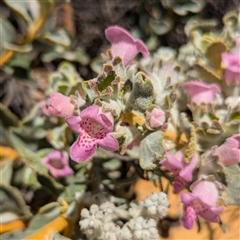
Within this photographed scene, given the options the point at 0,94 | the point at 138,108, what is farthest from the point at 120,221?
the point at 0,94

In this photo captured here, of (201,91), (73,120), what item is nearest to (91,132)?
(73,120)

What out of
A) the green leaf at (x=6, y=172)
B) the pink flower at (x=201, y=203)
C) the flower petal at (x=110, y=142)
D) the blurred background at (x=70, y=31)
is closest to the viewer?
the flower petal at (x=110, y=142)

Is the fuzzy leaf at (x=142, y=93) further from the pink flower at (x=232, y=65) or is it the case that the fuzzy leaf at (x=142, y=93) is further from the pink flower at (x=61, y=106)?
the pink flower at (x=232, y=65)

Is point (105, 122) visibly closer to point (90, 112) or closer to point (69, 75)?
point (90, 112)

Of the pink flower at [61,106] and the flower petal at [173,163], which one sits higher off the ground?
the pink flower at [61,106]

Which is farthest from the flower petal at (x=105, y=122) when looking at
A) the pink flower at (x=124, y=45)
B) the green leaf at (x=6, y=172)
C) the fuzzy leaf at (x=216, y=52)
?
the green leaf at (x=6, y=172)

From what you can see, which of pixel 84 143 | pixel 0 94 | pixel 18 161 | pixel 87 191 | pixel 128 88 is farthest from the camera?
pixel 0 94

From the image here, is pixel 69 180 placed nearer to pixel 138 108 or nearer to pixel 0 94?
pixel 138 108
